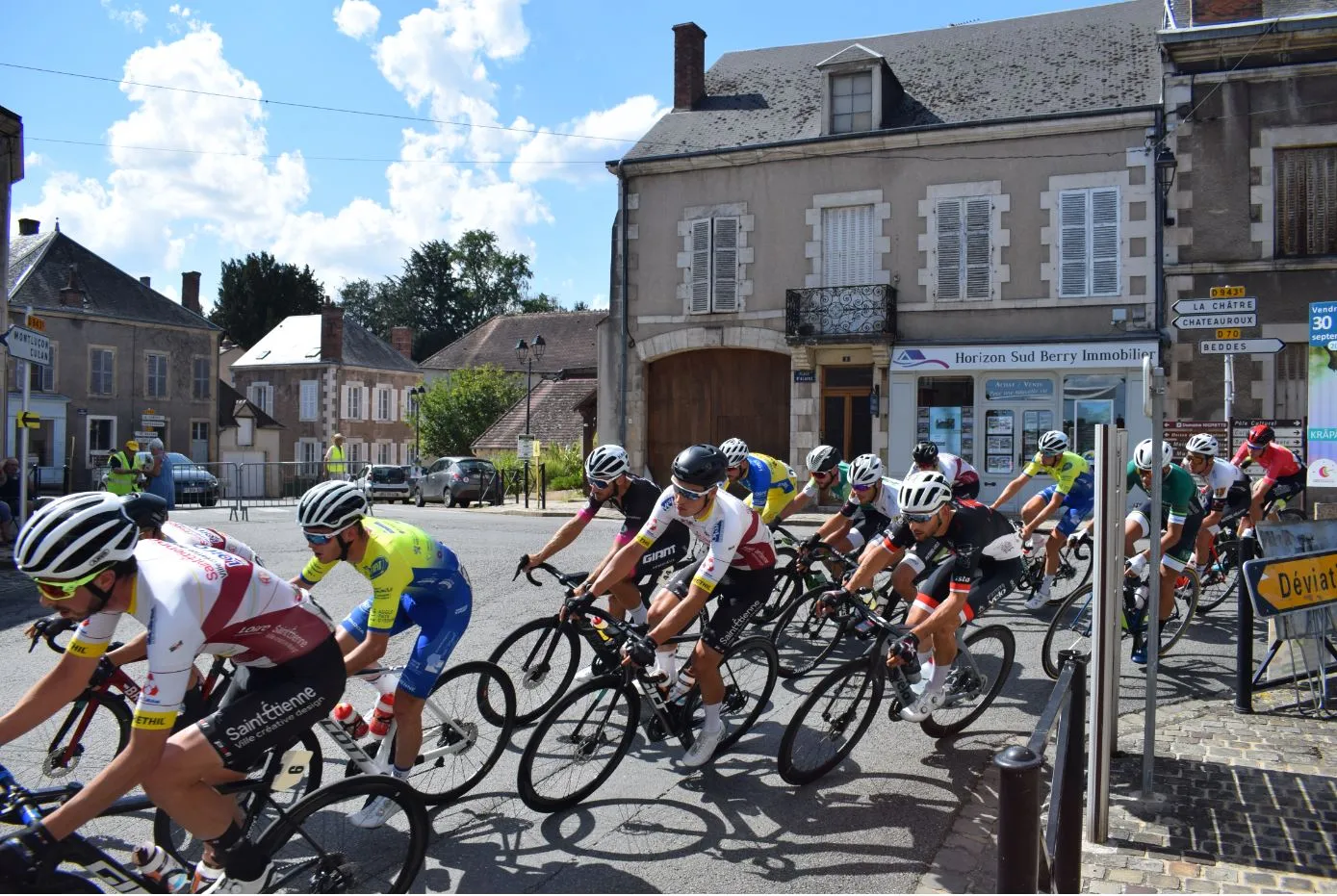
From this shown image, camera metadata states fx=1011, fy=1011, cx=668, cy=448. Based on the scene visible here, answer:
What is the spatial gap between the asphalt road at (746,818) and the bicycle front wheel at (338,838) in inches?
10.3

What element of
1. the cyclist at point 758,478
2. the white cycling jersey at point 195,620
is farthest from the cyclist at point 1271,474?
the white cycling jersey at point 195,620

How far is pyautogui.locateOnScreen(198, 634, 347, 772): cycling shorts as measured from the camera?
141 inches

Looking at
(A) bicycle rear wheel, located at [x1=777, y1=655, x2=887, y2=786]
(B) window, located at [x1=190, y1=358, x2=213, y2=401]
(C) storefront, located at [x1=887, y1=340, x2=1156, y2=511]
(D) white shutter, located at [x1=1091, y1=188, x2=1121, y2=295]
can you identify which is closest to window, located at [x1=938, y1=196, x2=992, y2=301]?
(C) storefront, located at [x1=887, y1=340, x2=1156, y2=511]

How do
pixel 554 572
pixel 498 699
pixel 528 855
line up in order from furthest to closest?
pixel 554 572 < pixel 498 699 < pixel 528 855

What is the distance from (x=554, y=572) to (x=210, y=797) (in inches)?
131

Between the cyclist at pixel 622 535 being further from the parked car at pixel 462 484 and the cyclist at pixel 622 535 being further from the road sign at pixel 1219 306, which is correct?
the parked car at pixel 462 484

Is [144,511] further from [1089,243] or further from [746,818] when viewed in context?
[1089,243]

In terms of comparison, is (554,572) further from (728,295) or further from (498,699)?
(728,295)

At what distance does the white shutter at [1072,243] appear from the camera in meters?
20.8

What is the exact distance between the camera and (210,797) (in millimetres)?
3498

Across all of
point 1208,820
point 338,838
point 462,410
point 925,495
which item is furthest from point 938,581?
point 462,410

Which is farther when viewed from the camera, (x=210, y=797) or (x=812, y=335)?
(x=812, y=335)

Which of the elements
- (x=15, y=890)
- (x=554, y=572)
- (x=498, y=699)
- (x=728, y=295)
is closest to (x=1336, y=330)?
(x=554, y=572)

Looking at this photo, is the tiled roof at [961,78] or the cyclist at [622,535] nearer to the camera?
the cyclist at [622,535]
